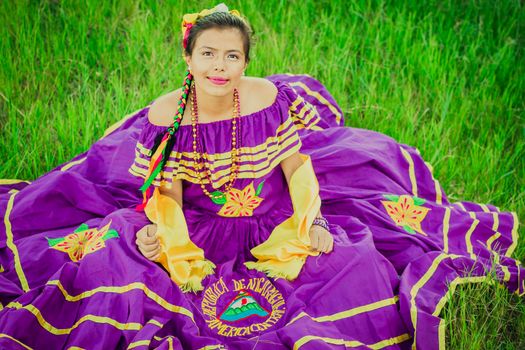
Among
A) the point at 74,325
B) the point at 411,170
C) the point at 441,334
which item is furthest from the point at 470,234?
the point at 74,325

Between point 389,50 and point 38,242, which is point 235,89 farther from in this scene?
point 389,50

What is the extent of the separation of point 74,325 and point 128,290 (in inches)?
10.5

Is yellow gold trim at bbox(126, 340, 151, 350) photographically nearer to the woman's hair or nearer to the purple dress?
the purple dress

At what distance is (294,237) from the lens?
257cm

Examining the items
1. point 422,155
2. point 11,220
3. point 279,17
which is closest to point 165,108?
point 11,220

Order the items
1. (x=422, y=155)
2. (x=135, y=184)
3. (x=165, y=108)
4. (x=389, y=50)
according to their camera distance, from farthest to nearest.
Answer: (x=389, y=50), (x=422, y=155), (x=135, y=184), (x=165, y=108)

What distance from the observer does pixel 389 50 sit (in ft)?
13.3

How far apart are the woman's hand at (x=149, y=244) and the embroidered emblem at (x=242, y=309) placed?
1.22 feet

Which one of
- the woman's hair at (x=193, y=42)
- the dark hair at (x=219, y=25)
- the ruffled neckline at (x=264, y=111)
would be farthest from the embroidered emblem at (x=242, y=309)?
the dark hair at (x=219, y=25)

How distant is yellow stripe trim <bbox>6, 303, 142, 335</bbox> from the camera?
2246mm

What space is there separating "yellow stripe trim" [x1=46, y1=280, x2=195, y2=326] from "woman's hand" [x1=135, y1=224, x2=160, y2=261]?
0.15m

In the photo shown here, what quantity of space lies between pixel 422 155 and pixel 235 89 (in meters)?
1.48

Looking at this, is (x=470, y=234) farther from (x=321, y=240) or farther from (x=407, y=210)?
(x=321, y=240)

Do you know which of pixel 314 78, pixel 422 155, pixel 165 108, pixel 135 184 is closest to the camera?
pixel 165 108
